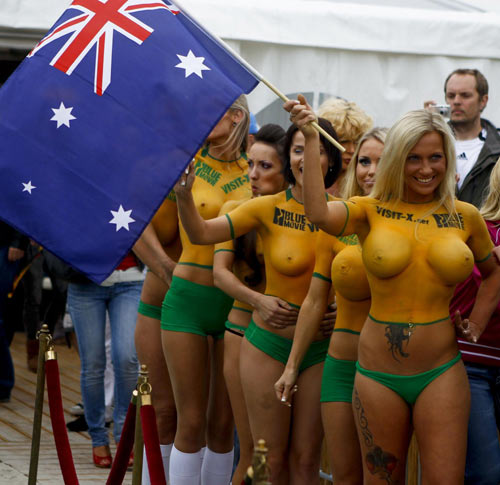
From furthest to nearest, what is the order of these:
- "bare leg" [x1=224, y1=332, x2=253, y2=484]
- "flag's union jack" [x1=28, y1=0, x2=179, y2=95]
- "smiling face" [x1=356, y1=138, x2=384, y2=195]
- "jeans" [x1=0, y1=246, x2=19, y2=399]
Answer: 1. "jeans" [x1=0, y1=246, x2=19, y2=399]
2. "bare leg" [x1=224, y1=332, x2=253, y2=484]
3. "smiling face" [x1=356, y1=138, x2=384, y2=195]
4. "flag's union jack" [x1=28, y1=0, x2=179, y2=95]

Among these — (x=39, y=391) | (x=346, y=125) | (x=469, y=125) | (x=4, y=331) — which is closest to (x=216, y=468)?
(x=39, y=391)

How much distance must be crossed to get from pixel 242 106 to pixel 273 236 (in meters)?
1.04

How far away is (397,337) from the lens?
3.76 m

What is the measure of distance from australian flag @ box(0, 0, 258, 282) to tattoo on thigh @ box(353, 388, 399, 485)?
116 centimetres

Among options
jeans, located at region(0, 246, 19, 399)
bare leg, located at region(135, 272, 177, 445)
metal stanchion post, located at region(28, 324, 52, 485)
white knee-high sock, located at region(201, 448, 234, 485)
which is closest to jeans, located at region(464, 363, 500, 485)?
white knee-high sock, located at region(201, 448, 234, 485)

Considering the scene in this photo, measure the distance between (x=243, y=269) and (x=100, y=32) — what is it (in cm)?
140

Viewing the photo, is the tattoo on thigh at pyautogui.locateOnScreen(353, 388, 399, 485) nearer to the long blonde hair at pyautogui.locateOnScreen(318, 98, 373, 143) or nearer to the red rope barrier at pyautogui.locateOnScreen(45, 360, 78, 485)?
the red rope barrier at pyautogui.locateOnScreen(45, 360, 78, 485)

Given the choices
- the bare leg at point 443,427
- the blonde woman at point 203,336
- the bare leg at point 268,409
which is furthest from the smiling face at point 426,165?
the blonde woman at point 203,336

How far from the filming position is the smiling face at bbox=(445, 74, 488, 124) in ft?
20.0

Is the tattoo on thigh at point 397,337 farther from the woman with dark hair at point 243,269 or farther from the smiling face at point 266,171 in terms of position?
the smiling face at point 266,171

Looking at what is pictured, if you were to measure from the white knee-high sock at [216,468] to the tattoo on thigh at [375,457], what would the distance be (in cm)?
138

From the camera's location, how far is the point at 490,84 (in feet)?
26.5

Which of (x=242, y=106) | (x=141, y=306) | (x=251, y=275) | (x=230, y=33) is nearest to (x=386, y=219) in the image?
(x=251, y=275)

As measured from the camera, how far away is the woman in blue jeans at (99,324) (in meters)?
6.48
